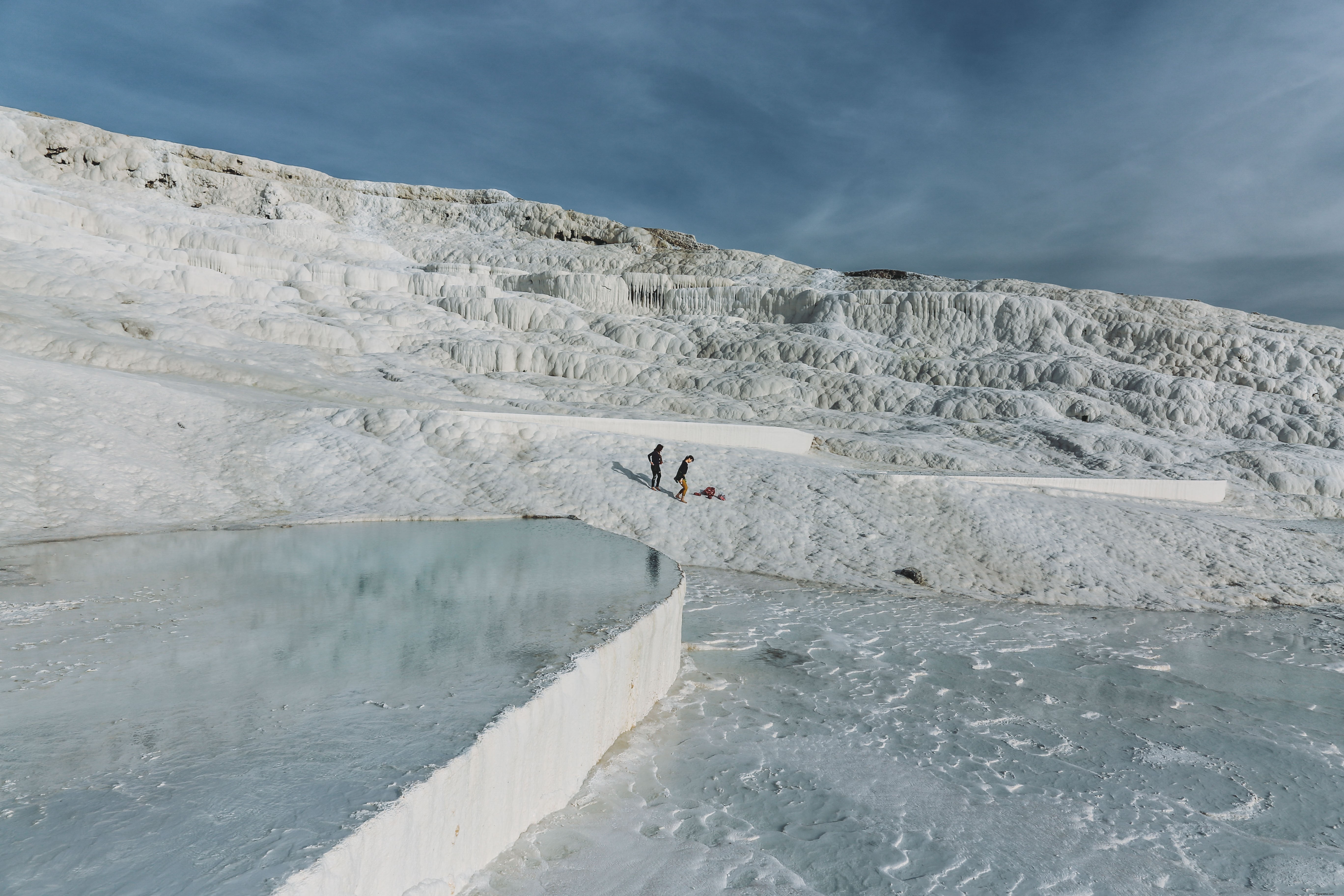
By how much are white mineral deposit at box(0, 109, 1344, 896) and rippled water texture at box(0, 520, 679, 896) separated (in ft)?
0.11

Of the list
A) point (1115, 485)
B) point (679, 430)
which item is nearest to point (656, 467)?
point (679, 430)

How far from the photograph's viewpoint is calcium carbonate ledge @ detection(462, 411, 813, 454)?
→ 49.8ft

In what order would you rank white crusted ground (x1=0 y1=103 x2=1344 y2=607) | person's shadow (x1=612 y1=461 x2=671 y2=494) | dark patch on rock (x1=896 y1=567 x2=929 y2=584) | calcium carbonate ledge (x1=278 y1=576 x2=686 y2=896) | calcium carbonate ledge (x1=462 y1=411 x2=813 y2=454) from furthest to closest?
calcium carbonate ledge (x1=462 y1=411 x2=813 y2=454), person's shadow (x1=612 y1=461 x2=671 y2=494), white crusted ground (x1=0 y1=103 x2=1344 y2=607), dark patch on rock (x1=896 y1=567 x2=929 y2=584), calcium carbonate ledge (x1=278 y1=576 x2=686 y2=896)

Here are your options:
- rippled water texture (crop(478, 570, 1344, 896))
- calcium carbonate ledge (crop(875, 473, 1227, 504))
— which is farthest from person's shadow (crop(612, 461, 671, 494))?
rippled water texture (crop(478, 570, 1344, 896))

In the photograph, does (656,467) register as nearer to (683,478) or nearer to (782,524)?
(683,478)

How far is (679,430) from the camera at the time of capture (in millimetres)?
16109

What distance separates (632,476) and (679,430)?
2.37m

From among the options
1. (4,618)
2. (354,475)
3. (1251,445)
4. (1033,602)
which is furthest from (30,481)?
(1251,445)

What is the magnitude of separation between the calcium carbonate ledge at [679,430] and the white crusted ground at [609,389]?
554mm

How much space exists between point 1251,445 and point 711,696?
72.5 ft

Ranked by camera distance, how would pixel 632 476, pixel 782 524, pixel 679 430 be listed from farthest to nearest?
pixel 679 430 → pixel 632 476 → pixel 782 524

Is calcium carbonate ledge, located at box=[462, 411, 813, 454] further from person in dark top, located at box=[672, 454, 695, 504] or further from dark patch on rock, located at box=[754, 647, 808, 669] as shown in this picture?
dark patch on rock, located at box=[754, 647, 808, 669]

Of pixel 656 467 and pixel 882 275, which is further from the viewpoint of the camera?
pixel 882 275

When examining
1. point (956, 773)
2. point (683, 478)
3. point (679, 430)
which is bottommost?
point (956, 773)
